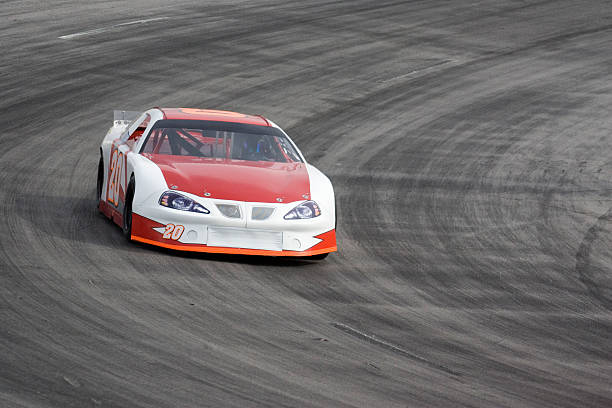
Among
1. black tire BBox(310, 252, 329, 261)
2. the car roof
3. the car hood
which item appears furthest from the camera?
the car roof

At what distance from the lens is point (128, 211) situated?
424 inches

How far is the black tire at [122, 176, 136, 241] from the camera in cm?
1069

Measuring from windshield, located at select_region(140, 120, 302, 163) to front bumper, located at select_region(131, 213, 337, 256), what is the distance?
138 centimetres

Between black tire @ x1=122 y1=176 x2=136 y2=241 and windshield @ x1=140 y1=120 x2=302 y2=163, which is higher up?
windshield @ x1=140 y1=120 x2=302 y2=163

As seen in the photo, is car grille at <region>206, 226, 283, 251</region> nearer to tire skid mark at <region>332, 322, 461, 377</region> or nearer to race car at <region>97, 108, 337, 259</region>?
race car at <region>97, 108, 337, 259</region>

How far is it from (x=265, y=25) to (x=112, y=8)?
4.53 metres

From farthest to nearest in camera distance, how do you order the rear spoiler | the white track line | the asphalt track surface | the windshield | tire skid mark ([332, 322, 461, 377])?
the white track line < the rear spoiler < the windshield < tire skid mark ([332, 322, 461, 377]) < the asphalt track surface

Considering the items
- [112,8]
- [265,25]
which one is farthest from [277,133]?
[112,8]

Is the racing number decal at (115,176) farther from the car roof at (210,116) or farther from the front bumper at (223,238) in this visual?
the front bumper at (223,238)

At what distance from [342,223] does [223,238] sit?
2.85m

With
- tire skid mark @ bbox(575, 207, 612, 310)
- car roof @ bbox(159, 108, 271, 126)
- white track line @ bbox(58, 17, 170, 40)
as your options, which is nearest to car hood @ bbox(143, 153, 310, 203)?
car roof @ bbox(159, 108, 271, 126)

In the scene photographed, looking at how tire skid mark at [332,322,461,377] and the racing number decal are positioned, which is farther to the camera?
the racing number decal

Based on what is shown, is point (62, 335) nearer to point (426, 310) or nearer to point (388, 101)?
point (426, 310)

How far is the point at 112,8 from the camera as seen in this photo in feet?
97.7
